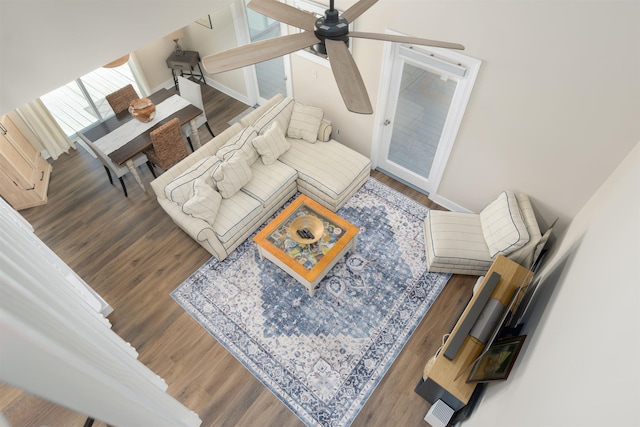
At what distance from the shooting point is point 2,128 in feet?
15.7

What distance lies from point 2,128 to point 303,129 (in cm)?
396

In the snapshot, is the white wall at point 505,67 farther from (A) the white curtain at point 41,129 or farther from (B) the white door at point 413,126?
(A) the white curtain at point 41,129

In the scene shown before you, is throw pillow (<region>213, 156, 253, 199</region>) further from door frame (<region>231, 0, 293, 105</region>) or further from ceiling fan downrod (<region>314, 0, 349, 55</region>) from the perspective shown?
ceiling fan downrod (<region>314, 0, 349, 55</region>)

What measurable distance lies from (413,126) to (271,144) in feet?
6.93

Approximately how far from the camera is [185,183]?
14.5ft

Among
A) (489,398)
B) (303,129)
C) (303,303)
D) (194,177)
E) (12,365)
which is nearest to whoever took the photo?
(12,365)

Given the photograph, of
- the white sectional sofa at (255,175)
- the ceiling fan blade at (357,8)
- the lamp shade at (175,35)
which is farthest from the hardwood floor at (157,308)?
the ceiling fan blade at (357,8)

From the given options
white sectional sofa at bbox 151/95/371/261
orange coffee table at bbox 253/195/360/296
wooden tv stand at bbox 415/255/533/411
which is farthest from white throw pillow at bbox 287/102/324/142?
wooden tv stand at bbox 415/255/533/411

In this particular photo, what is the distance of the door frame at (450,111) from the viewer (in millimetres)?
3754

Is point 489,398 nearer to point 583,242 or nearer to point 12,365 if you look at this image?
point 583,242

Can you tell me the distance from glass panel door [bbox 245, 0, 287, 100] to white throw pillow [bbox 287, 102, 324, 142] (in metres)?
1.13

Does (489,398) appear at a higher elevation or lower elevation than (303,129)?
lower

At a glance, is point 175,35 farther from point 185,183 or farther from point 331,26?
point 331,26

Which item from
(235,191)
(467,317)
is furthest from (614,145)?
(235,191)
